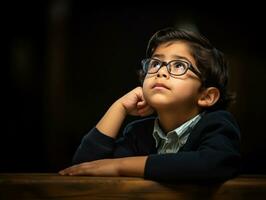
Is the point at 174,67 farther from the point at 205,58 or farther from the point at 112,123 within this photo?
the point at 112,123

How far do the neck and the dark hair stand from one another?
69 millimetres

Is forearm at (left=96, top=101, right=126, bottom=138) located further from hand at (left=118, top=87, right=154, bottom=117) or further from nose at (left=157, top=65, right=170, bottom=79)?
nose at (left=157, top=65, right=170, bottom=79)

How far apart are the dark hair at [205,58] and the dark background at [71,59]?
366mm

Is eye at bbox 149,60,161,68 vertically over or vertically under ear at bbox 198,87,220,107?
over

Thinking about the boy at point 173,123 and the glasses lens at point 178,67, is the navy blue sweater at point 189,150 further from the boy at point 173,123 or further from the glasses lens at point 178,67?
the glasses lens at point 178,67

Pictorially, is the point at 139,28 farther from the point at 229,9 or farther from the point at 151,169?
the point at 151,169

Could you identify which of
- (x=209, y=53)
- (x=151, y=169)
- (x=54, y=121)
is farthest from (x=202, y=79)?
(x=54, y=121)

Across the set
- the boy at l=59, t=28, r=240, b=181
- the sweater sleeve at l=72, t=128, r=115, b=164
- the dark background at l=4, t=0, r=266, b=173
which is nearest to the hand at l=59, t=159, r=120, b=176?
the boy at l=59, t=28, r=240, b=181

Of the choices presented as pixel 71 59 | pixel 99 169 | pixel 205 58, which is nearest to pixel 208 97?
pixel 205 58

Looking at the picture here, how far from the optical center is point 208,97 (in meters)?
1.06

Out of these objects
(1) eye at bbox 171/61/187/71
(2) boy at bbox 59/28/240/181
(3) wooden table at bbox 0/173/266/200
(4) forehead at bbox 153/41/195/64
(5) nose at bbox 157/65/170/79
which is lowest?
(3) wooden table at bbox 0/173/266/200

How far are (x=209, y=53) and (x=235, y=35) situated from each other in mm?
514

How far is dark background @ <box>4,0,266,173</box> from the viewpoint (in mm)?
1444

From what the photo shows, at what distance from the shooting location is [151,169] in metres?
0.81
